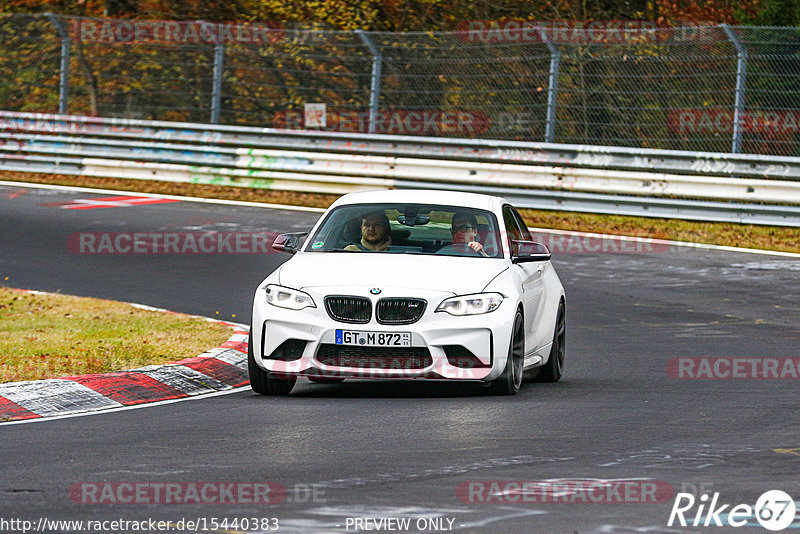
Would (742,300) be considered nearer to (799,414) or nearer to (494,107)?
(799,414)

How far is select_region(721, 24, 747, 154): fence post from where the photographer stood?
2080 centimetres

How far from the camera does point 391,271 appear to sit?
9.71 metres

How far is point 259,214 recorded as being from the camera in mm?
22297

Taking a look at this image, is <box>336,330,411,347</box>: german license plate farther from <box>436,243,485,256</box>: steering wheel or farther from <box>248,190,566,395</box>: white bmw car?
<box>436,243,485,256</box>: steering wheel

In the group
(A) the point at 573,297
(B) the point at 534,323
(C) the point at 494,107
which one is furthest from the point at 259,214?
(B) the point at 534,323

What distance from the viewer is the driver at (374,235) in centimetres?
1051

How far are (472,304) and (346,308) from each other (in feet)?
2.67

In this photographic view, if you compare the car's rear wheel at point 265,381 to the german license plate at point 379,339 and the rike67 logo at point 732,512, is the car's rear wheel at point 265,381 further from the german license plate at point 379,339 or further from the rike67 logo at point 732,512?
the rike67 logo at point 732,512

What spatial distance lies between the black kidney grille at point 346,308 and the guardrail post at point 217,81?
55.2 feet

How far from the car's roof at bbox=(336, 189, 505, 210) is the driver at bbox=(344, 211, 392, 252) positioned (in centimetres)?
30

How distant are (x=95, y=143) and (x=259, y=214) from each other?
5599 mm

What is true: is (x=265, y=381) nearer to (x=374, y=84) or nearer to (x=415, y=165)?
(x=415, y=165)
